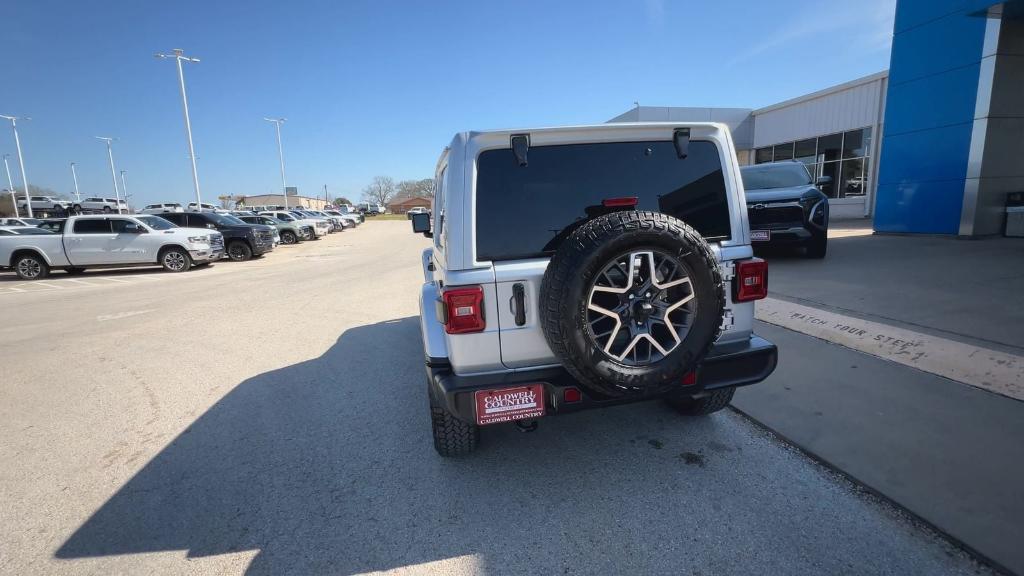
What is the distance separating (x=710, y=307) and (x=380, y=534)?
206 centimetres

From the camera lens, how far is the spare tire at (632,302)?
2.21 m

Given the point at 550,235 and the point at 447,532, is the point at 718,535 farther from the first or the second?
the point at 550,235

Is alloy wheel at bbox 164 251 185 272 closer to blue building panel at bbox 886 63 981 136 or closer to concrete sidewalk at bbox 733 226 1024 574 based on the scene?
concrete sidewalk at bbox 733 226 1024 574

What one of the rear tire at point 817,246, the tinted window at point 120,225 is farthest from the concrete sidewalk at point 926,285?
the tinted window at point 120,225

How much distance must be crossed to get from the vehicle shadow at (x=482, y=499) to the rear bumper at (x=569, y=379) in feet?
1.92

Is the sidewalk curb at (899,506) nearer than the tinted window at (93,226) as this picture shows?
Yes

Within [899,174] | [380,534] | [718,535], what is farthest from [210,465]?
[899,174]

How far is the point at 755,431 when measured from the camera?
10.6ft

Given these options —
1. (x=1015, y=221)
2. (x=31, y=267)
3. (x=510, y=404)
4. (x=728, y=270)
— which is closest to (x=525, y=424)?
(x=510, y=404)

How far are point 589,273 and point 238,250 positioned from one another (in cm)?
1778

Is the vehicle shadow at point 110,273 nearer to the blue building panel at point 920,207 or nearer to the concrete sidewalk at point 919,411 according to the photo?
the concrete sidewalk at point 919,411

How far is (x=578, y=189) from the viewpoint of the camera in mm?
2580

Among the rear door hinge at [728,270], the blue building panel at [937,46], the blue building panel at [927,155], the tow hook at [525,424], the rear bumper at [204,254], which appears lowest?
the tow hook at [525,424]

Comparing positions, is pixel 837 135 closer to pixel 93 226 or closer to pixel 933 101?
pixel 933 101
